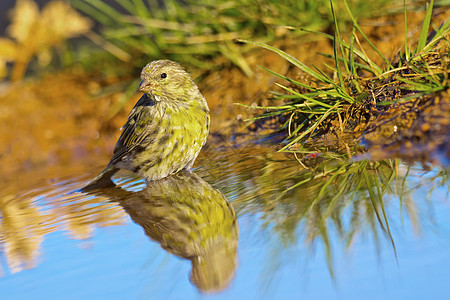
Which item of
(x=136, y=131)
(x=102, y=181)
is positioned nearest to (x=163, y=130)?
(x=136, y=131)

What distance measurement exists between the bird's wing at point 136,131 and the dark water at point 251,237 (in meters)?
0.65

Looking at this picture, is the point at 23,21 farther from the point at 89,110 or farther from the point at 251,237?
the point at 251,237

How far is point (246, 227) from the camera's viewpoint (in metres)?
2.13

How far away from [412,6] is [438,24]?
47 cm

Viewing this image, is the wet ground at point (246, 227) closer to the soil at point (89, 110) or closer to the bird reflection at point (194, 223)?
the bird reflection at point (194, 223)

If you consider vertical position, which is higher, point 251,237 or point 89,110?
point 89,110

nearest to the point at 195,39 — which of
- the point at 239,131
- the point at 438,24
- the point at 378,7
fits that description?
the point at 239,131

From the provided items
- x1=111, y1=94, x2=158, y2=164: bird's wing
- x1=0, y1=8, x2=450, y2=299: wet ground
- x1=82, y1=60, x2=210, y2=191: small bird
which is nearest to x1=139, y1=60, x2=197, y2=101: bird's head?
x1=82, y1=60, x2=210, y2=191: small bird

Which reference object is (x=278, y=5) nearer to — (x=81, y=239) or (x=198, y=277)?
(x=81, y=239)

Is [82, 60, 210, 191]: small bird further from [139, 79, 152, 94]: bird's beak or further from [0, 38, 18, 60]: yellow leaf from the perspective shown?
[0, 38, 18, 60]: yellow leaf

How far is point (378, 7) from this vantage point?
15.0ft

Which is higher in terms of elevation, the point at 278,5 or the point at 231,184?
the point at 278,5

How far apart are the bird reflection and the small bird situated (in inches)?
9.1

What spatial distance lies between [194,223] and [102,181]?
1.56 m
